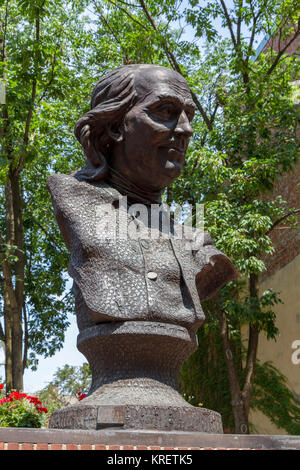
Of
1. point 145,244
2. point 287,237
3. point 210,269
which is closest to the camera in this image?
point 145,244

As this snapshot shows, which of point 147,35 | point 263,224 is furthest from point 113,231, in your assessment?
point 147,35

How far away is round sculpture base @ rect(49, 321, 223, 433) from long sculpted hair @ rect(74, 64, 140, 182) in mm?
951

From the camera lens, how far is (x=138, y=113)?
3.33 m

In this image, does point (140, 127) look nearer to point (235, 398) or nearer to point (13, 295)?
point (235, 398)

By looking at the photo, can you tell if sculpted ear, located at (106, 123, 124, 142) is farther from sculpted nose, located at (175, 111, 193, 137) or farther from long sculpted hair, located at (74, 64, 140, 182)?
sculpted nose, located at (175, 111, 193, 137)

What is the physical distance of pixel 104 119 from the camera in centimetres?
343

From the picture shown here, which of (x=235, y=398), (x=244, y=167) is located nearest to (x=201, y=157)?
(x=244, y=167)

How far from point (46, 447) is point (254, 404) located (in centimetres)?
945

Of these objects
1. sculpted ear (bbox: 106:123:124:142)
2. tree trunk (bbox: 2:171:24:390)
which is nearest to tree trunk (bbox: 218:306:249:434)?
tree trunk (bbox: 2:171:24:390)

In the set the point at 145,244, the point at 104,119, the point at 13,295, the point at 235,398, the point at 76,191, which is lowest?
the point at 235,398

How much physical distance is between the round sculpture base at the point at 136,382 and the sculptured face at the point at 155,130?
0.89 meters

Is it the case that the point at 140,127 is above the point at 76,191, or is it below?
above

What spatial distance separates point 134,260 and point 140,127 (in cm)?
73

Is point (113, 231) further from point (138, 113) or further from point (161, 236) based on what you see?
point (138, 113)
